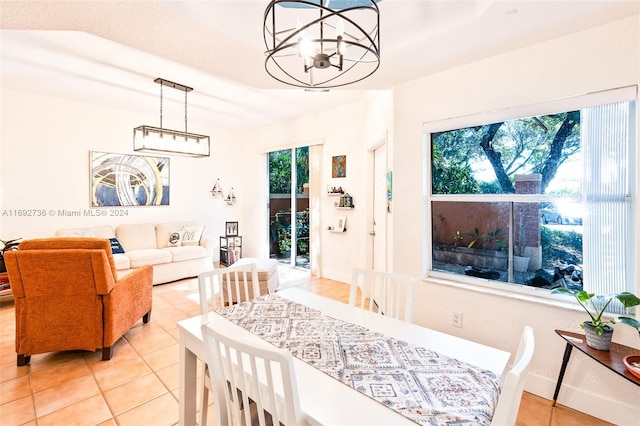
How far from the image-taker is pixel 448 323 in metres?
2.43

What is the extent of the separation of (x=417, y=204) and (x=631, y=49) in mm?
1549

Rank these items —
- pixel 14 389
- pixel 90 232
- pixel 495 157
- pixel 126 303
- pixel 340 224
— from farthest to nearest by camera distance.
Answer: pixel 340 224 < pixel 90 232 < pixel 126 303 < pixel 495 157 < pixel 14 389

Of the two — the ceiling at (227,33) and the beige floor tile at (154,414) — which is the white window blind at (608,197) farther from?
the beige floor tile at (154,414)

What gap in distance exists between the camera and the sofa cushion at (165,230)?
504 cm

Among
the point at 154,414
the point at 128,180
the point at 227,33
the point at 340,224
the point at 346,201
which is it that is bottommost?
the point at 154,414

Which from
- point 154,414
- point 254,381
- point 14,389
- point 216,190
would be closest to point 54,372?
point 14,389

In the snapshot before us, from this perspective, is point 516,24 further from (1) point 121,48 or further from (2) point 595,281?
(1) point 121,48

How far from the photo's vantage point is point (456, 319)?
239cm

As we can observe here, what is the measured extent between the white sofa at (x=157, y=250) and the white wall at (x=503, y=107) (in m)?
3.46

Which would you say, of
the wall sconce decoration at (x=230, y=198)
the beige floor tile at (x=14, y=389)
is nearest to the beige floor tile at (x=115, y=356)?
the beige floor tile at (x=14, y=389)

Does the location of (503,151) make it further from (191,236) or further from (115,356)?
(191,236)

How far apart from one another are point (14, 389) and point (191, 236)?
314cm

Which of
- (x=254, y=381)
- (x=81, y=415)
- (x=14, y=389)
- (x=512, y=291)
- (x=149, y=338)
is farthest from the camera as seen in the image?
(x=149, y=338)

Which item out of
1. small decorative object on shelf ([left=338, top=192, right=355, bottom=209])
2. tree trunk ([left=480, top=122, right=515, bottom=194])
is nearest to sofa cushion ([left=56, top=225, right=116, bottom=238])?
small decorative object on shelf ([left=338, top=192, right=355, bottom=209])
